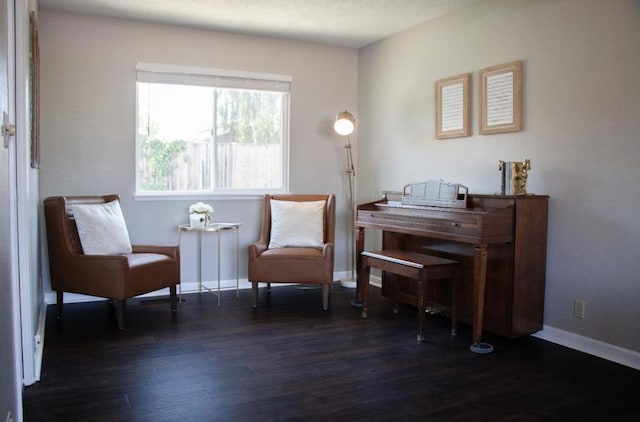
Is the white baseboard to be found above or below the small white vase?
below

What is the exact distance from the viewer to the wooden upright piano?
129 inches

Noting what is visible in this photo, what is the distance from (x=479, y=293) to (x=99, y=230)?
2.66 meters

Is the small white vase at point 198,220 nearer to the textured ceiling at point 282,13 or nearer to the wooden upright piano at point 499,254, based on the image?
the textured ceiling at point 282,13

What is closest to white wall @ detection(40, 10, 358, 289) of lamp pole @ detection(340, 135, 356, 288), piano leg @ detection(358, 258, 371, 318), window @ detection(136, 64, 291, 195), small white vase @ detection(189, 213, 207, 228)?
window @ detection(136, 64, 291, 195)

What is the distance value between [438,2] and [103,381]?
3.39 meters

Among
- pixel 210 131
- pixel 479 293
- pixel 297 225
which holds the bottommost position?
pixel 479 293

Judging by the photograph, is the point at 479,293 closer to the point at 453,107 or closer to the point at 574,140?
the point at 574,140

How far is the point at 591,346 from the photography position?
10.6ft

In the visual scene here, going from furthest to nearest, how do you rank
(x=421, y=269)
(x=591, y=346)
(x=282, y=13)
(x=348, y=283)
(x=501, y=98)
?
(x=348, y=283), (x=282, y=13), (x=501, y=98), (x=421, y=269), (x=591, y=346)

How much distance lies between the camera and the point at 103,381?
108 inches

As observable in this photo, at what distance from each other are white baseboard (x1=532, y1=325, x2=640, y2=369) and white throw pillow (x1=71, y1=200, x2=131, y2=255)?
3.00 meters

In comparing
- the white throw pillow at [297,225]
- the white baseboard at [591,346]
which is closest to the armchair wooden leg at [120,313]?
the white throw pillow at [297,225]

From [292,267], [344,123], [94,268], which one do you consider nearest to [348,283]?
[292,267]

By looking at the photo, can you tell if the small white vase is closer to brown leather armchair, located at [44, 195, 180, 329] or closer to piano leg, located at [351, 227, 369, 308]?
brown leather armchair, located at [44, 195, 180, 329]
